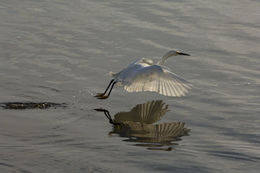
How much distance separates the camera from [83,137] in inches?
327

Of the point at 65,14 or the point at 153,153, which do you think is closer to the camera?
the point at 153,153

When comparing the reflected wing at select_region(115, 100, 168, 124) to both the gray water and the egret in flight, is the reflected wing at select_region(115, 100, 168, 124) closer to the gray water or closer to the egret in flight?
the gray water

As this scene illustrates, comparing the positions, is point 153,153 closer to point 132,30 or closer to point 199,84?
point 199,84

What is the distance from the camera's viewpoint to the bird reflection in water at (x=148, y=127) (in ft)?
27.5

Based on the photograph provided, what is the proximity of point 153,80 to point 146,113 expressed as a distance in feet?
1.87

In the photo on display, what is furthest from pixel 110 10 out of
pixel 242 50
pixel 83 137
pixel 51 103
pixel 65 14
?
pixel 83 137

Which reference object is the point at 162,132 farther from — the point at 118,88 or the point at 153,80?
the point at 118,88

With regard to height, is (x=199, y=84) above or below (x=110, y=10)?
below

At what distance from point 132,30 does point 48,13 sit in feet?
7.98

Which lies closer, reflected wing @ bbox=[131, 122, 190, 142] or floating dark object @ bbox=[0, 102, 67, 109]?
reflected wing @ bbox=[131, 122, 190, 142]

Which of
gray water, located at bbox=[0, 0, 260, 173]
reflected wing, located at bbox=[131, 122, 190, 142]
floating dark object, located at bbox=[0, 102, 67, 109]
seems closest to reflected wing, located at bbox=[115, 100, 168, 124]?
gray water, located at bbox=[0, 0, 260, 173]

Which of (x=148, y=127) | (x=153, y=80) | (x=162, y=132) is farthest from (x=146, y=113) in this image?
(x=162, y=132)

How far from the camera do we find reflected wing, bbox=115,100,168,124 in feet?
31.0

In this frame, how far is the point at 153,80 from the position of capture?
32.3 ft
